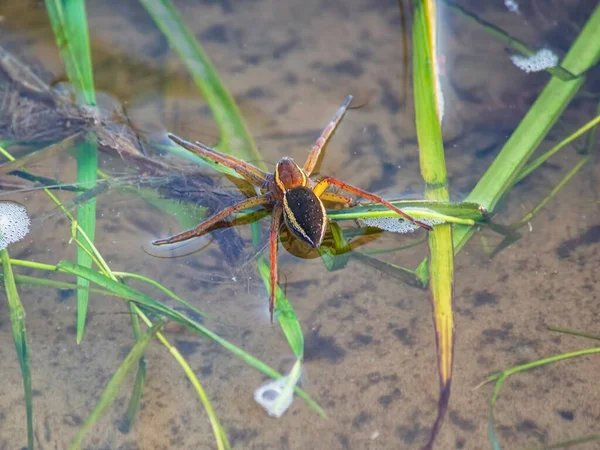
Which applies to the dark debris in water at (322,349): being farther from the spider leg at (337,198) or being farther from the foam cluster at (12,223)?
the foam cluster at (12,223)

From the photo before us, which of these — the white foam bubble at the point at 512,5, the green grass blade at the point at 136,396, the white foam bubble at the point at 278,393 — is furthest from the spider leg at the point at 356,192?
the white foam bubble at the point at 512,5

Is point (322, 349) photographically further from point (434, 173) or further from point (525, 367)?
point (434, 173)

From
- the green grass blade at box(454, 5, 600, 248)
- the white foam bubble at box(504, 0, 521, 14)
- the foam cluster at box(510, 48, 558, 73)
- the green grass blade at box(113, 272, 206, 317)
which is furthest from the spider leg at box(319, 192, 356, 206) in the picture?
the white foam bubble at box(504, 0, 521, 14)

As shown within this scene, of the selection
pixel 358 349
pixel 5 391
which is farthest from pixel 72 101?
pixel 358 349

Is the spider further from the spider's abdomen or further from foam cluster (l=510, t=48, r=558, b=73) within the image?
foam cluster (l=510, t=48, r=558, b=73)

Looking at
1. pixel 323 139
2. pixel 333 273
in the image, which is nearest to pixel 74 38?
pixel 323 139
